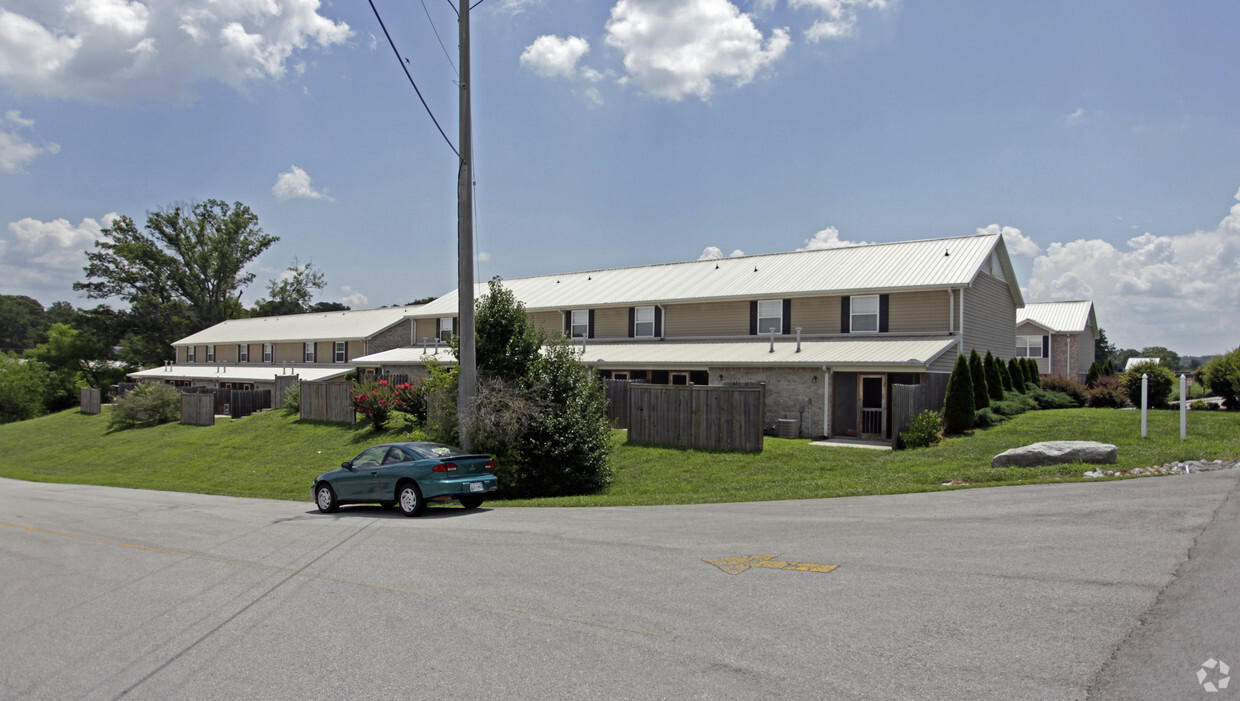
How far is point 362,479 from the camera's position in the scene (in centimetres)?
1409

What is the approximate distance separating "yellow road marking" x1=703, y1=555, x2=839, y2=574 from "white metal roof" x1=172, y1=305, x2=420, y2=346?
36469 mm

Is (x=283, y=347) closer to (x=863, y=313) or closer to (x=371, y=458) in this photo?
(x=863, y=313)

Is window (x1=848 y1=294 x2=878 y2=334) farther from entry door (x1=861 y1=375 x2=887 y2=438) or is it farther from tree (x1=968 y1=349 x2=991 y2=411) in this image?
tree (x1=968 y1=349 x2=991 y2=411)

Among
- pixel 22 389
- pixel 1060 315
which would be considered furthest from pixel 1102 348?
pixel 22 389

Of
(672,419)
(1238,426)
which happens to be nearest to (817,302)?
(672,419)

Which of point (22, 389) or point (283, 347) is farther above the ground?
point (283, 347)

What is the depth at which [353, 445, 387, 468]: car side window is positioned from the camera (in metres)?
14.2

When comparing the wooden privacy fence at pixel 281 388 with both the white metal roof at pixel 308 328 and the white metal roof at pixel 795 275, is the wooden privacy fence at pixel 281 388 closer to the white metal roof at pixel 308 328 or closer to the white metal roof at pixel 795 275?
the white metal roof at pixel 308 328

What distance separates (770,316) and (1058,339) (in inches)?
880

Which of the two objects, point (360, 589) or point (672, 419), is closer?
point (360, 589)

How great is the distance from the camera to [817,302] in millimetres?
26578

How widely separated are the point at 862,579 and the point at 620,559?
2.58 meters

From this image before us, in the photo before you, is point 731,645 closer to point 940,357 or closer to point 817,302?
point 940,357

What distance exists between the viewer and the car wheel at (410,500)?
13.1 m
